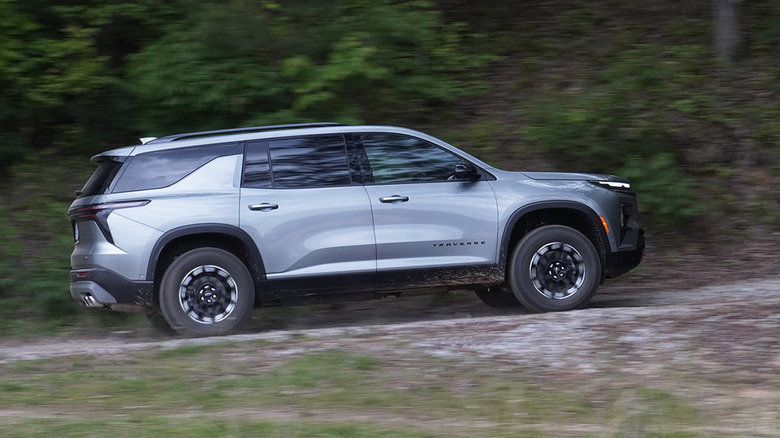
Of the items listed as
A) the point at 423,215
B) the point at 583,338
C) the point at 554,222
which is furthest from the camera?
the point at 554,222

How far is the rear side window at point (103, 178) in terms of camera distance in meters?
8.08

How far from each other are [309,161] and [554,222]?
2379 mm

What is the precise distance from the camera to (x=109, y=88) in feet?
42.2

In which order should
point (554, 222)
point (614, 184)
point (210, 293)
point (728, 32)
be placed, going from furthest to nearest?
point (728, 32)
point (554, 222)
point (614, 184)
point (210, 293)

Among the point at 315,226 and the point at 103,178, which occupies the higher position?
the point at 103,178

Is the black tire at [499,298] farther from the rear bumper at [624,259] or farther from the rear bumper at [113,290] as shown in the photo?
the rear bumper at [113,290]

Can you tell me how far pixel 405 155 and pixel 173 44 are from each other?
16.4 feet

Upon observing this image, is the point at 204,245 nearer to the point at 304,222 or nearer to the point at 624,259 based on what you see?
the point at 304,222

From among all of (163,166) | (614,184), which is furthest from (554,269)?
(163,166)

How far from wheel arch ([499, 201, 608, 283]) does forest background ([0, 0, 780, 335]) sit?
264 centimetres

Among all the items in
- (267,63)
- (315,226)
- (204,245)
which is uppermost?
(267,63)

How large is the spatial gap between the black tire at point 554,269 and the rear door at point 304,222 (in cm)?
135

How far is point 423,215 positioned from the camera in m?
8.34

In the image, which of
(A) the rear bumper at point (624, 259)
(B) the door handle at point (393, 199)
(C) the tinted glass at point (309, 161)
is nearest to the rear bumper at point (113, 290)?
(C) the tinted glass at point (309, 161)
